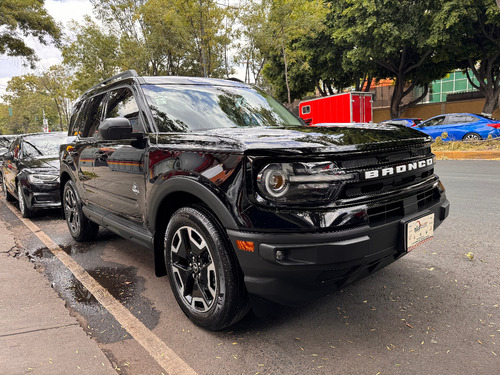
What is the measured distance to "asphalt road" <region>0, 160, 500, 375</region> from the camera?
7.02 ft

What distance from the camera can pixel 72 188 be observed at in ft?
16.0

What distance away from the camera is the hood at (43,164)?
6.54 m

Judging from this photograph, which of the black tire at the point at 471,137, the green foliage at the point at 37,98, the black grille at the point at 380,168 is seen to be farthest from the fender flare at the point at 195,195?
the green foliage at the point at 37,98

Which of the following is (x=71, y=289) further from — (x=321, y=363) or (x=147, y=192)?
(x=321, y=363)

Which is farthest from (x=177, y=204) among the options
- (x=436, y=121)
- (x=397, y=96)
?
(x=397, y=96)

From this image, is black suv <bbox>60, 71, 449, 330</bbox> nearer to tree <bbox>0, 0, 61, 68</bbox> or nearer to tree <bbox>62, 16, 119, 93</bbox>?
tree <bbox>0, 0, 61, 68</bbox>

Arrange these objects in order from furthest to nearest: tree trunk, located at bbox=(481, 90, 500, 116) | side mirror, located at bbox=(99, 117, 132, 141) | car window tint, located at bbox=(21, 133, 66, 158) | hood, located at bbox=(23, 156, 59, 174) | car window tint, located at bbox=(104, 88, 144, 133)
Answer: tree trunk, located at bbox=(481, 90, 500, 116) < car window tint, located at bbox=(21, 133, 66, 158) < hood, located at bbox=(23, 156, 59, 174) < car window tint, located at bbox=(104, 88, 144, 133) < side mirror, located at bbox=(99, 117, 132, 141)

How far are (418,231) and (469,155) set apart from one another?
11.9 m

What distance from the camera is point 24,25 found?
695 inches

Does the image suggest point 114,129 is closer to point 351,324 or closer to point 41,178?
point 351,324

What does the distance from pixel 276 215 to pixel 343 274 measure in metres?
0.50

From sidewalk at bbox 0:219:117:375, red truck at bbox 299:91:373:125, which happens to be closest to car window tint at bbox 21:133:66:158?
sidewalk at bbox 0:219:117:375

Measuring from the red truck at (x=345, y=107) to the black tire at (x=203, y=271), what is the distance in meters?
17.7

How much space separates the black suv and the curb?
35.8 feet
